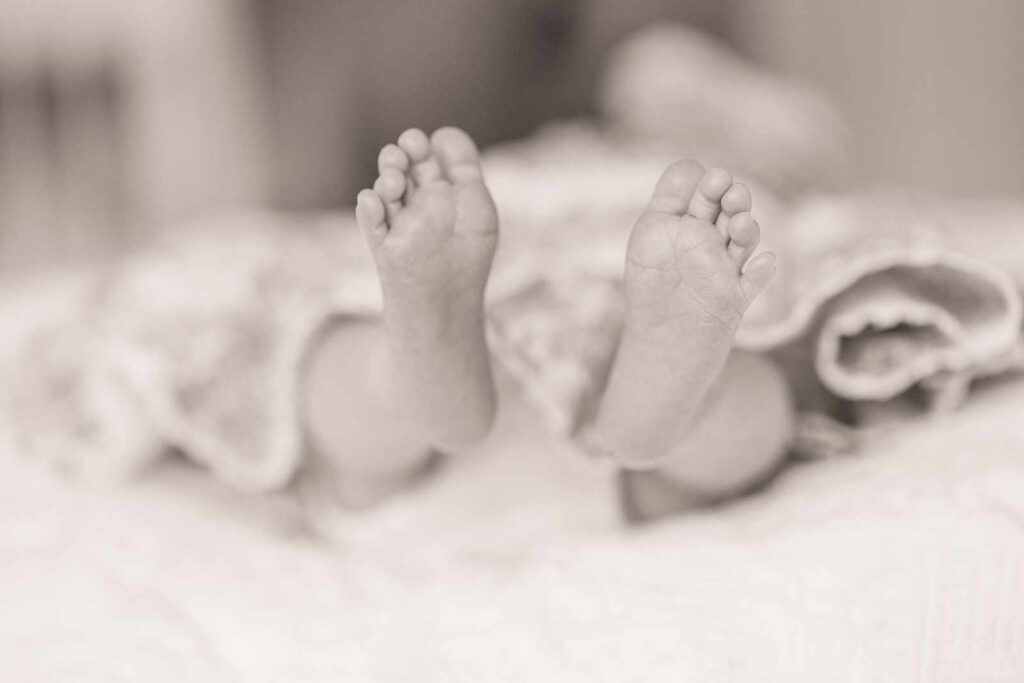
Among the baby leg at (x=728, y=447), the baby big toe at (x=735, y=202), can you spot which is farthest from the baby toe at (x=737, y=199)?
the baby leg at (x=728, y=447)

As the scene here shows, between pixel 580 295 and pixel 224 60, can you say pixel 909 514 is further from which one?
pixel 224 60

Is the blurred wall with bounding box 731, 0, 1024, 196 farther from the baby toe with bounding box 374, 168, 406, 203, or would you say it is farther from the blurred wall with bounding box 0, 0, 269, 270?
the baby toe with bounding box 374, 168, 406, 203

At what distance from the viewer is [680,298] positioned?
589mm

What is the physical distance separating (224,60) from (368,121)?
1.22 ft

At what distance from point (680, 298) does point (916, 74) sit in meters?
1.81

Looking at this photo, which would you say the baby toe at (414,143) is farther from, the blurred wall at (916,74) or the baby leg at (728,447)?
the blurred wall at (916,74)

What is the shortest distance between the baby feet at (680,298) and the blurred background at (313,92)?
138 cm

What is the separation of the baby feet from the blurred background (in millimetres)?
1378

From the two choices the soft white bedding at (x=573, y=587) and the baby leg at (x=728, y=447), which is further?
the baby leg at (x=728, y=447)

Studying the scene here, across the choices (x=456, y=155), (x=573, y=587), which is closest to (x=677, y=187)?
(x=456, y=155)

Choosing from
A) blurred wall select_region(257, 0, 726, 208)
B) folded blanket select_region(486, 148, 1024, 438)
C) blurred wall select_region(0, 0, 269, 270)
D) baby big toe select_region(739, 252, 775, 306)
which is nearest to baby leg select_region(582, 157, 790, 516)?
baby big toe select_region(739, 252, 775, 306)

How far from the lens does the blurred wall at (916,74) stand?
1.98 m

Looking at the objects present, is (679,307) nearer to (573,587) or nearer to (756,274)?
(756,274)

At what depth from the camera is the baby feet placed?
22.5 inches
